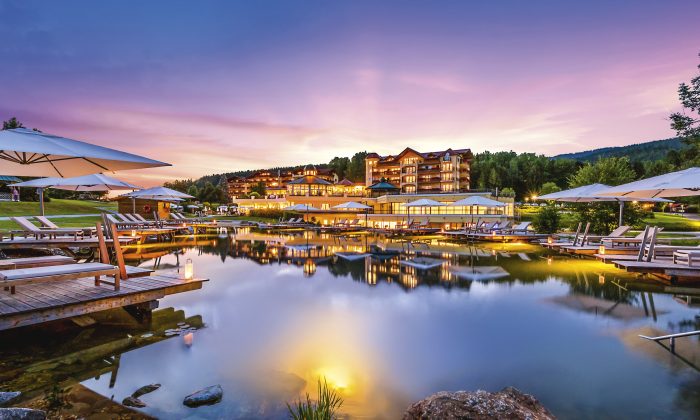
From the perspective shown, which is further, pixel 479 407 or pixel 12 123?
pixel 12 123

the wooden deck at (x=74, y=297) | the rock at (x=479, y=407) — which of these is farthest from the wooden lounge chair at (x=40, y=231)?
the rock at (x=479, y=407)

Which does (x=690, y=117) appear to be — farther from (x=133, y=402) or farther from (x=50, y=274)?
(x=50, y=274)

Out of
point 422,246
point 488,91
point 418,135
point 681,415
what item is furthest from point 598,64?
point 418,135

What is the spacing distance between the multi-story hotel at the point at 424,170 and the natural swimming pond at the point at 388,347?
4946cm

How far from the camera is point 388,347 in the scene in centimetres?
609

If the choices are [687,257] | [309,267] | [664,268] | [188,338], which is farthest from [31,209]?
[687,257]

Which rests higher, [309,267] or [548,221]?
[548,221]

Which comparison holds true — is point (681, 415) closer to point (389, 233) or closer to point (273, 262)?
point (273, 262)

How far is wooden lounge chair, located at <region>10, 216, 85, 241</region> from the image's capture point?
48.1 ft

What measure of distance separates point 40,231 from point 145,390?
48.9ft

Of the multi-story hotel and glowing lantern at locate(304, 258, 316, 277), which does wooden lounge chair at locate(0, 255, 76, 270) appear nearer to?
glowing lantern at locate(304, 258, 316, 277)

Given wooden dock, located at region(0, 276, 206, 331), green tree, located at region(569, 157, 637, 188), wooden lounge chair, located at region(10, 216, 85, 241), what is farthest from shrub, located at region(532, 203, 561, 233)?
wooden lounge chair, located at region(10, 216, 85, 241)

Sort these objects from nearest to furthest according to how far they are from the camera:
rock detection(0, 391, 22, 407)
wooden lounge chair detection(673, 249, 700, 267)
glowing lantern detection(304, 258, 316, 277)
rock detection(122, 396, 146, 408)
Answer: rock detection(0, 391, 22, 407) → rock detection(122, 396, 146, 408) → wooden lounge chair detection(673, 249, 700, 267) → glowing lantern detection(304, 258, 316, 277)

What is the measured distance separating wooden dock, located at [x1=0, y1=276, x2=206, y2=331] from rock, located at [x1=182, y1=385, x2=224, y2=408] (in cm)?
326
